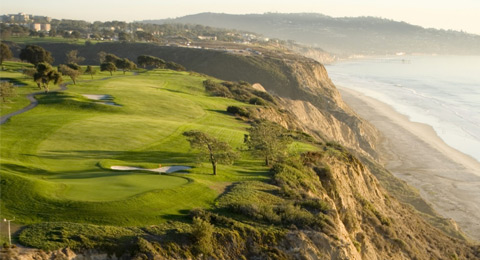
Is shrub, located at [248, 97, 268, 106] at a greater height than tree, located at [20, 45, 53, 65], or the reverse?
tree, located at [20, 45, 53, 65]

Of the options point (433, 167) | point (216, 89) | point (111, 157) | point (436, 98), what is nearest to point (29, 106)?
point (111, 157)

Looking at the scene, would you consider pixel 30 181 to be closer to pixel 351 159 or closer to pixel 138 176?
pixel 138 176

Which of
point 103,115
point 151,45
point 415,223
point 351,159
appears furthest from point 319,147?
point 151,45

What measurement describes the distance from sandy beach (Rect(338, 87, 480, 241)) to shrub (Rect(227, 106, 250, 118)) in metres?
20.0

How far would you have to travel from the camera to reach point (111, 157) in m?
34.8

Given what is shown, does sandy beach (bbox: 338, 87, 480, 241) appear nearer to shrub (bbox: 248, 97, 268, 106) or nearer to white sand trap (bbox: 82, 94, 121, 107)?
shrub (bbox: 248, 97, 268, 106)

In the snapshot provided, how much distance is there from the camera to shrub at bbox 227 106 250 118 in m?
59.0

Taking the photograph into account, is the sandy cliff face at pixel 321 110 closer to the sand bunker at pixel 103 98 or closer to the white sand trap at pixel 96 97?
the sand bunker at pixel 103 98

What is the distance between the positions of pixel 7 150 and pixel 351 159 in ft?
85.3

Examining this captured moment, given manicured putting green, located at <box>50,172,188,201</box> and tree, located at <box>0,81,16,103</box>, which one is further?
tree, located at <box>0,81,16,103</box>

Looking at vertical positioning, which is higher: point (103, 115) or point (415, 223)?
point (103, 115)

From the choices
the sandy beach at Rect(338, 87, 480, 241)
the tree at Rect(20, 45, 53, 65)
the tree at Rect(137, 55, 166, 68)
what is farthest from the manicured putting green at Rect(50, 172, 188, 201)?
the tree at Rect(137, 55, 166, 68)

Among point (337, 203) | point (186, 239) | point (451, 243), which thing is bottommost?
point (451, 243)

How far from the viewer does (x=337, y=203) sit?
3281 centimetres
